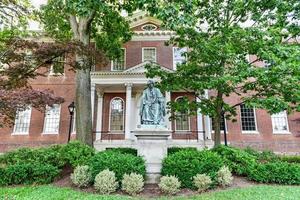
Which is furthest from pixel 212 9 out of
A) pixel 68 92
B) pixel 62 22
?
pixel 68 92

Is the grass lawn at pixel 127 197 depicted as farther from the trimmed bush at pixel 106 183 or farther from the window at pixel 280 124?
the window at pixel 280 124

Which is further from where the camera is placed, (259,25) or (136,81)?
(136,81)

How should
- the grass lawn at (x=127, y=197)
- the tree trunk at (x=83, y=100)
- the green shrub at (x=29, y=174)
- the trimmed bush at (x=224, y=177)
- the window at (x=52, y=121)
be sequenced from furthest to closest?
1. the window at (x=52, y=121)
2. the tree trunk at (x=83, y=100)
3. the green shrub at (x=29, y=174)
4. the trimmed bush at (x=224, y=177)
5. the grass lawn at (x=127, y=197)

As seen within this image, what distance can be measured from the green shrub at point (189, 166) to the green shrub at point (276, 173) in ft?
4.28

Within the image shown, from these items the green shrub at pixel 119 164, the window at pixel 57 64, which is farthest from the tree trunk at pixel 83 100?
the green shrub at pixel 119 164

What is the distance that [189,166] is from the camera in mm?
7105

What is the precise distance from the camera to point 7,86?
7531 millimetres

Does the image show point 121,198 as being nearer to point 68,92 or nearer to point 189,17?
point 189,17

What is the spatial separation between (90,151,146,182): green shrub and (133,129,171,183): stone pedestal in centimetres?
47

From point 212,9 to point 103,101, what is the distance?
11.3 metres

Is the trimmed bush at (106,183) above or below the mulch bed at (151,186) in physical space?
above

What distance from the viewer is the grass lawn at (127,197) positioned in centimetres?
584

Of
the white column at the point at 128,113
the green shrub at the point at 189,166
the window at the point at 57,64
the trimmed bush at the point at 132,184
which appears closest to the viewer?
the trimmed bush at the point at 132,184

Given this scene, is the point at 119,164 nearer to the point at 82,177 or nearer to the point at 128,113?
the point at 82,177
